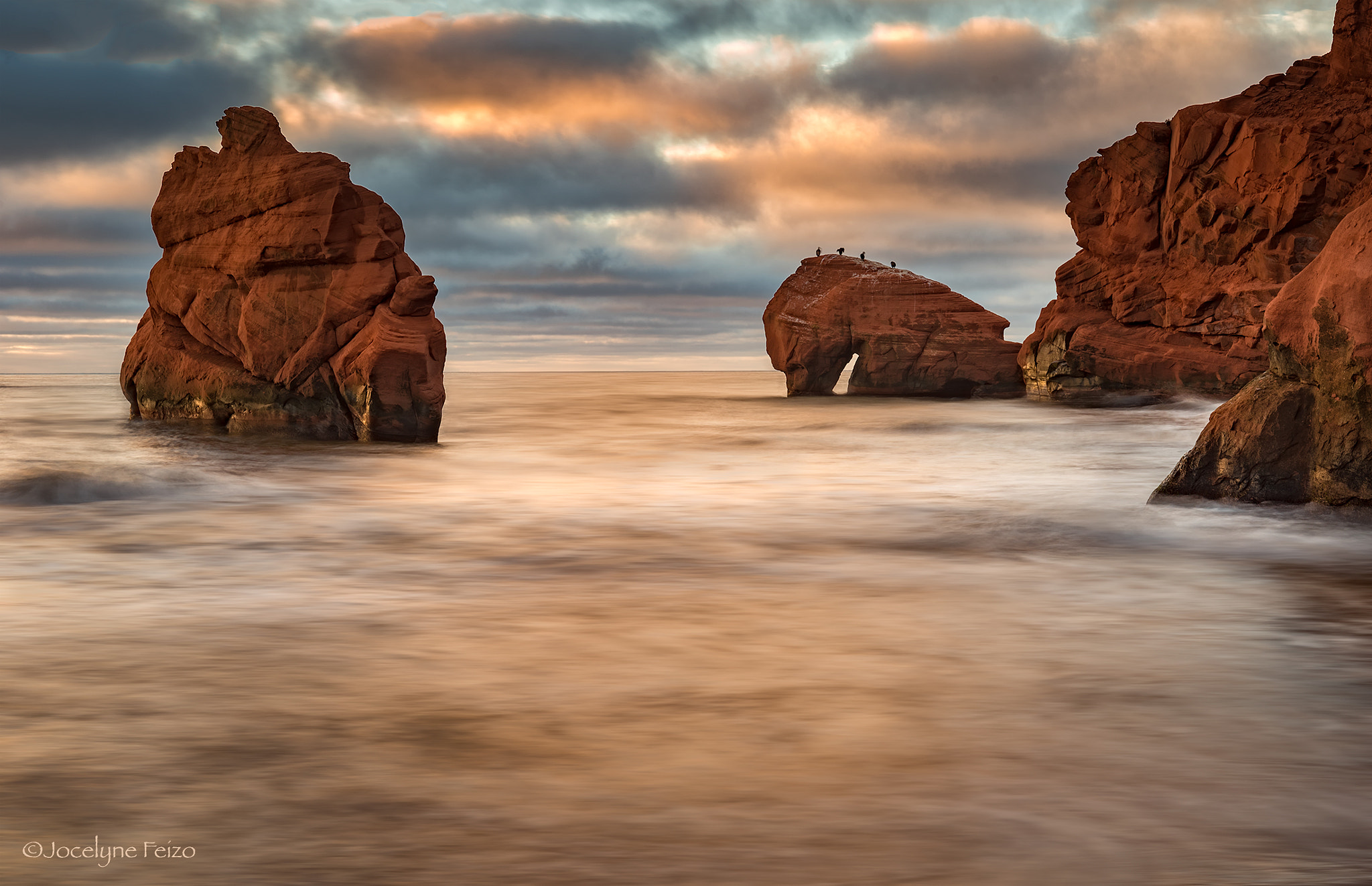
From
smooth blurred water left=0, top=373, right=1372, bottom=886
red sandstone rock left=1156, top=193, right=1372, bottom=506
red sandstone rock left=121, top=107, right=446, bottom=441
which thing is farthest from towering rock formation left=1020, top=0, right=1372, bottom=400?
smooth blurred water left=0, top=373, right=1372, bottom=886

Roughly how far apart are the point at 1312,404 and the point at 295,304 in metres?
17.6

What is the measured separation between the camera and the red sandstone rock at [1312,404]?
1069 centimetres

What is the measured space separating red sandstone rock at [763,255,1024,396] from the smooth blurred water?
34268 mm

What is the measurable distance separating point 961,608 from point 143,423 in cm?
2173

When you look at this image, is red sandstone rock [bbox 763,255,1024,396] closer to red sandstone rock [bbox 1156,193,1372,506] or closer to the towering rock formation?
the towering rock formation

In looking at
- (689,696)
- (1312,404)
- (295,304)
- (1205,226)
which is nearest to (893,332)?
(1205,226)

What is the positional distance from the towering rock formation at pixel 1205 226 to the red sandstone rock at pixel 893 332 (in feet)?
7.17

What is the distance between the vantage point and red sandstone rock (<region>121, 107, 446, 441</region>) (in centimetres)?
2133

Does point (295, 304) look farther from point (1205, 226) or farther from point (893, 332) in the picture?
point (1205, 226)

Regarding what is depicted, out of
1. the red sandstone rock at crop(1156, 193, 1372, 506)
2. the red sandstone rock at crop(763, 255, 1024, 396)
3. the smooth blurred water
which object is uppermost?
the red sandstone rock at crop(763, 255, 1024, 396)

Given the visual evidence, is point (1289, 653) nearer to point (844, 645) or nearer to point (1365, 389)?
point (844, 645)

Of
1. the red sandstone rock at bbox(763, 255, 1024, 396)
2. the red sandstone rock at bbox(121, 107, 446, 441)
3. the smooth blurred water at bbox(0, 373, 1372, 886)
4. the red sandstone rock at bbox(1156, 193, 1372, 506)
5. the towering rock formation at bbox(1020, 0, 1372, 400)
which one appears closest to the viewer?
the smooth blurred water at bbox(0, 373, 1372, 886)

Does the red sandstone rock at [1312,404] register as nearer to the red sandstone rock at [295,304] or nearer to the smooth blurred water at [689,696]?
the smooth blurred water at [689,696]

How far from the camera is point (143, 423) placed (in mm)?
24531
